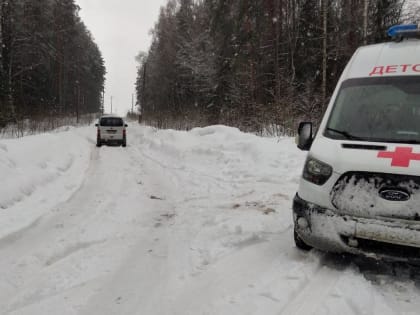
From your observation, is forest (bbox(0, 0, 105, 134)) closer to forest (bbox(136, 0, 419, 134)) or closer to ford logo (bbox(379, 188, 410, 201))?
forest (bbox(136, 0, 419, 134))

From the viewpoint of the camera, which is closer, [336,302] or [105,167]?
[336,302]

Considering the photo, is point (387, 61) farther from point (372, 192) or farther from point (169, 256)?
point (169, 256)

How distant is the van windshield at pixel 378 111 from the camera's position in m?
3.90

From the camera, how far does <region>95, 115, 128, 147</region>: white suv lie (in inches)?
748

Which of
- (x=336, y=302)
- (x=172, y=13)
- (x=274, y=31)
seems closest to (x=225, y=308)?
(x=336, y=302)

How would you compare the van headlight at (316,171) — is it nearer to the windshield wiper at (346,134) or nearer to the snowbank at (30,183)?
the windshield wiper at (346,134)

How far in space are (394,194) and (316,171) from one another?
0.80 meters

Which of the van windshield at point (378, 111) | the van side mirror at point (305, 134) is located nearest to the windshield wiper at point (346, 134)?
the van windshield at point (378, 111)

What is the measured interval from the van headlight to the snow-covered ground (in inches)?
36.3

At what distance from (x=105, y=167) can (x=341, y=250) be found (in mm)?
8938

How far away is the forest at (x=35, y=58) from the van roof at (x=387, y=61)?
58.9 feet

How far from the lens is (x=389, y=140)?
3.75 metres

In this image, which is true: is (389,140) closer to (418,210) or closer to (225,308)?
(418,210)

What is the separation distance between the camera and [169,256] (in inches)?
166
